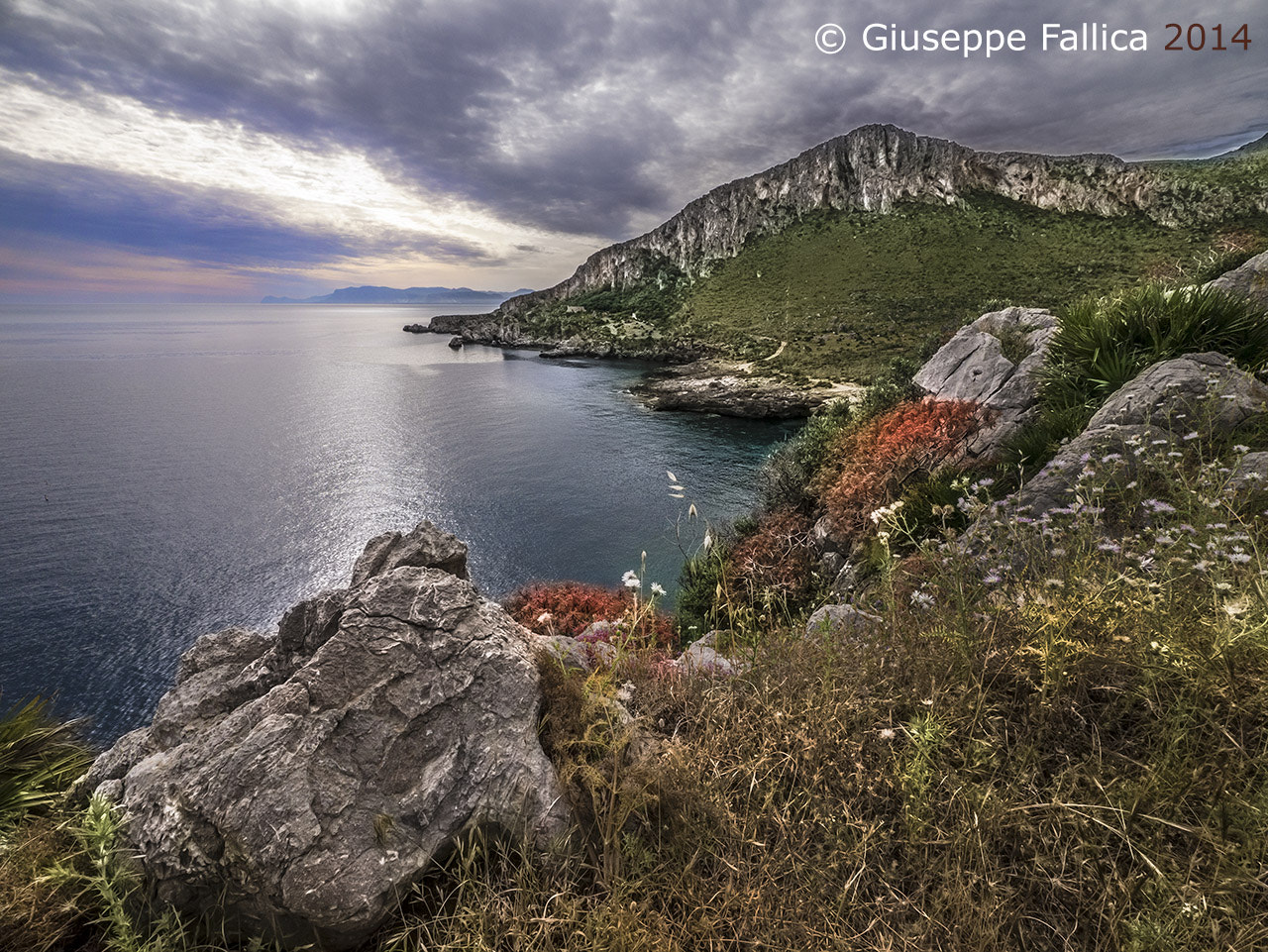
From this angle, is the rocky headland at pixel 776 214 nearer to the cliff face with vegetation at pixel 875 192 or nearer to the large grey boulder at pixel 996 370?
the cliff face with vegetation at pixel 875 192

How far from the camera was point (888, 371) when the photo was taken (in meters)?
17.9

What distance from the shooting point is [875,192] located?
113250 mm

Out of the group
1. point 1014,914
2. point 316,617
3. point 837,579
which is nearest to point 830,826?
point 1014,914

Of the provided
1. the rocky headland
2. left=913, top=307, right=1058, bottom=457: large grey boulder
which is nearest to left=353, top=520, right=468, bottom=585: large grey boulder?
left=913, top=307, right=1058, bottom=457: large grey boulder

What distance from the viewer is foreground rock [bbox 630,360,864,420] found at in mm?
41688

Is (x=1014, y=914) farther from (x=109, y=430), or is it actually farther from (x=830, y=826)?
(x=109, y=430)

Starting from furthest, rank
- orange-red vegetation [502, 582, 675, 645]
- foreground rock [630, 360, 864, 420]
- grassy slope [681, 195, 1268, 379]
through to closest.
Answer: grassy slope [681, 195, 1268, 379]
foreground rock [630, 360, 864, 420]
orange-red vegetation [502, 582, 675, 645]

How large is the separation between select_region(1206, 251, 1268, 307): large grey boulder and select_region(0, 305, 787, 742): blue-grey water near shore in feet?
44.7

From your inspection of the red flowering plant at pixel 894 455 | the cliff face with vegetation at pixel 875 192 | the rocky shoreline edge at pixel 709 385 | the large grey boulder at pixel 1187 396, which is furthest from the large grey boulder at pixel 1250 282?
the cliff face with vegetation at pixel 875 192

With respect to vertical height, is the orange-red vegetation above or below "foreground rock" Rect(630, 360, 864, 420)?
below

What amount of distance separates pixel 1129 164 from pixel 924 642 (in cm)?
13640

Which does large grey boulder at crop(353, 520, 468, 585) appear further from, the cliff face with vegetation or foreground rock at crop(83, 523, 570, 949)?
the cliff face with vegetation

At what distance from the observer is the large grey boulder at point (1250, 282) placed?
850 centimetres

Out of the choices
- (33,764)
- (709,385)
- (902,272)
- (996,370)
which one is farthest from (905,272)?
(33,764)
